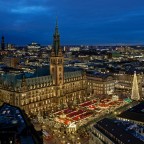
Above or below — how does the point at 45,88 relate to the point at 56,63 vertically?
below

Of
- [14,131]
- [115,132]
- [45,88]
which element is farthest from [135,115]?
[14,131]

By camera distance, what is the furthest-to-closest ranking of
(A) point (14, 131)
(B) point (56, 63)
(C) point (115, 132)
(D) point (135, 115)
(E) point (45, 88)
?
(B) point (56, 63), (E) point (45, 88), (D) point (135, 115), (C) point (115, 132), (A) point (14, 131)

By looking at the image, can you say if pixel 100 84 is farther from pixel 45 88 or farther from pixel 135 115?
pixel 135 115

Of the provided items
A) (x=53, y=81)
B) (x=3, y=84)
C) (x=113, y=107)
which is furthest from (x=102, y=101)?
(x=3, y=84)

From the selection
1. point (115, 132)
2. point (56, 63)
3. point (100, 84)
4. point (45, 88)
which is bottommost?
point (115, 132)

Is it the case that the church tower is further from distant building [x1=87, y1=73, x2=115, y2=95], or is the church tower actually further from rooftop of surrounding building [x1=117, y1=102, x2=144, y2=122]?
rooftop of surrounding building [x1=117, y1=102, x2=144, y2=122]

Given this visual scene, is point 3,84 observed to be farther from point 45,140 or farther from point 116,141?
point 116,141

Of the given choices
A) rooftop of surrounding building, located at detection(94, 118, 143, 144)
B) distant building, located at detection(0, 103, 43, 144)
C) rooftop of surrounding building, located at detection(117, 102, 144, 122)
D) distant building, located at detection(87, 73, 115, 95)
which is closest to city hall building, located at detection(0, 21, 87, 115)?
distant building, located at detection(87, 73, 115, 95)
